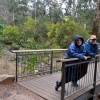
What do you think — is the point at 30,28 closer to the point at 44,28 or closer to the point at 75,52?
the point at 44,28

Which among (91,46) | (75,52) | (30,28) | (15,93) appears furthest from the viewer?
(30,28)

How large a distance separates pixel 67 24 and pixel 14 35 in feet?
16.0

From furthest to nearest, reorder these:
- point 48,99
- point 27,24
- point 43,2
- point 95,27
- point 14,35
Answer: point 43,2 → point 27,24 → point 14,35 → point 95,27 → point 48,99

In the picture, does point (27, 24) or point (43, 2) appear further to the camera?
point (43, 2)

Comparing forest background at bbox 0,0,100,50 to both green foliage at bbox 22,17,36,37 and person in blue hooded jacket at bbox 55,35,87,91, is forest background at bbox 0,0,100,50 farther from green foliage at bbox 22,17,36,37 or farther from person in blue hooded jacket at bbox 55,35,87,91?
person in blue hooded jacket at bbox 55,35,87,91

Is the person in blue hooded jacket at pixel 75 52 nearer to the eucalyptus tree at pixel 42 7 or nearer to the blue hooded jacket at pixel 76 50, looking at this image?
the blue hooded jacket at pixel 76 50

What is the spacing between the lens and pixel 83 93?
3.55 m

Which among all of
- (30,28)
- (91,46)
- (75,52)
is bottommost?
(75,52)

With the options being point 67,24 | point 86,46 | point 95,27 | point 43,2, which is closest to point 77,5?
point 43,2

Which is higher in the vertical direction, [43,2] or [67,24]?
[43,2]

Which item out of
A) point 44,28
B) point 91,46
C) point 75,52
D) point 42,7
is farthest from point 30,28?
point 42,7

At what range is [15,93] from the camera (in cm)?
358

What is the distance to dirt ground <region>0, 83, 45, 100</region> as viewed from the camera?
132 inches

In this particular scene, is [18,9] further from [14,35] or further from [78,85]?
[78,85]
